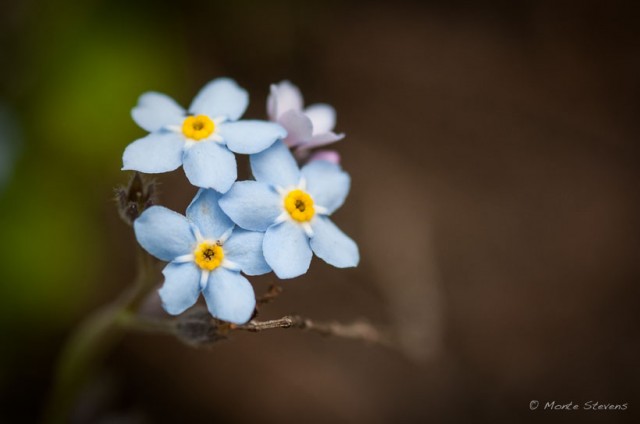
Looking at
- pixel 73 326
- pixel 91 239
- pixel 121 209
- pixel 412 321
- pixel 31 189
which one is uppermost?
pixel 121 209

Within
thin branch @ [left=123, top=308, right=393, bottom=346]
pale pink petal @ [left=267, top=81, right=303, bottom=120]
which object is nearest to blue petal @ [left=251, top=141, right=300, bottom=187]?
pale pink petal @ [left=267, top=81, right=303, bottom=120]

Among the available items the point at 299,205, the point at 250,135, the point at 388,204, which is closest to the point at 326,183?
the point at 299,205

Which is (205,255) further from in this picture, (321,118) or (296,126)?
(321,118)

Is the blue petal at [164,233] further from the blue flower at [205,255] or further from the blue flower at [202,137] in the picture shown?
the blue flower at [202,137]

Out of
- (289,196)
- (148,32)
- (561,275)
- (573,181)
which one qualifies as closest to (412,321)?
(561,275)

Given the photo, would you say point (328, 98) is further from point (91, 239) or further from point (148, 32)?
point (91, 239)

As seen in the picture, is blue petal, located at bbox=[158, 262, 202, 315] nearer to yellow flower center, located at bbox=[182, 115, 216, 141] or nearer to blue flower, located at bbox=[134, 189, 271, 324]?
blue flower, located at bbox=[134, 189, 271, 324]
